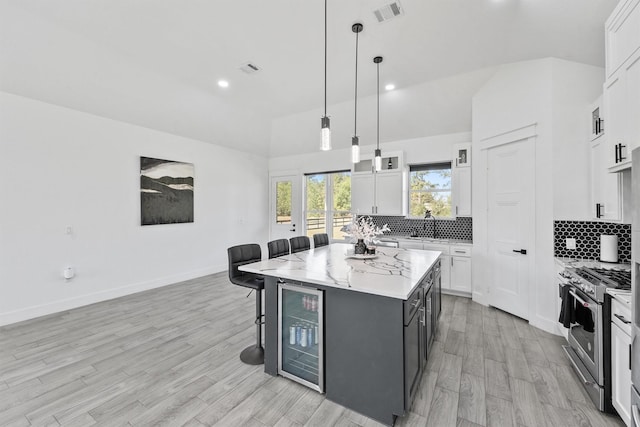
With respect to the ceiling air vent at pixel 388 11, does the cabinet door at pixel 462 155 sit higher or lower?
lower

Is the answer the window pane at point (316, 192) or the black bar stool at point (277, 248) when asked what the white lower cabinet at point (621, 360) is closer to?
the black bar stool at point (277, 248)

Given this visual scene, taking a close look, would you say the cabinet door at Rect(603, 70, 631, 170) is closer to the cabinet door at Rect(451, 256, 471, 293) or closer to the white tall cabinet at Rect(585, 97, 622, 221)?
the white tall cabinet at Rect(585, 97, 622, 221)

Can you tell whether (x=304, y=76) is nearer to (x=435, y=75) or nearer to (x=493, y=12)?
(x=435, y=75)

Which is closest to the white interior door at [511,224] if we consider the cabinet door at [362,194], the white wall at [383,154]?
the white wall at [383,154]

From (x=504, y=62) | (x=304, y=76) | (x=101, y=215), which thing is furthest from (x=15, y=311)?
(x=504, y=62)

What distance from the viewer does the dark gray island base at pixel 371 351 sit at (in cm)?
176

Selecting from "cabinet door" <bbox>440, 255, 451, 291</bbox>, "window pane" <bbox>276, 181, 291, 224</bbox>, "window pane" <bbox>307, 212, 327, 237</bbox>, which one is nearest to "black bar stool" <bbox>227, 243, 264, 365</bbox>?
"cabinet door" <bbox>440, 255, 451, 291</bbox>

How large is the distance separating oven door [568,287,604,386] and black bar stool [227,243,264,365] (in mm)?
2610

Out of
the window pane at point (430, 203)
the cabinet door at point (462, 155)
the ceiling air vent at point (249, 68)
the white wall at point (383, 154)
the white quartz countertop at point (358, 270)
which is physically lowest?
the white quartz countertop at point (358, 270)

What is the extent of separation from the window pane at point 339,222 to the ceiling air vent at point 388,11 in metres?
4.13

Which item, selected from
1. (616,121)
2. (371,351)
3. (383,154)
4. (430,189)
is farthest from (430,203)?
(371,351)

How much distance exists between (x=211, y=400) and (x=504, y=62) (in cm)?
487

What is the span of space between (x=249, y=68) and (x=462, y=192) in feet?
12.6

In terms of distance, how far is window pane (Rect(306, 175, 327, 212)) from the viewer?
6.73m
